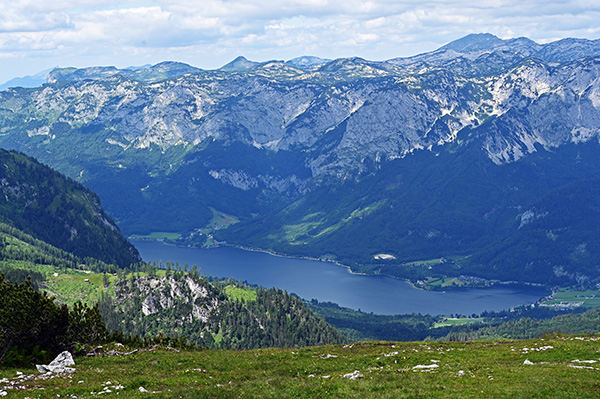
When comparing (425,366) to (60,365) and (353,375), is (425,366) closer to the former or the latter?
(353,375)

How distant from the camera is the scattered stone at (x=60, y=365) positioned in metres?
62.9

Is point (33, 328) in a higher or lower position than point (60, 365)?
higher

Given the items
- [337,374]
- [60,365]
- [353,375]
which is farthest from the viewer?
[60,365]

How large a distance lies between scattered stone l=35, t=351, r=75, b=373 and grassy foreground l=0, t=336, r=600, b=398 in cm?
103

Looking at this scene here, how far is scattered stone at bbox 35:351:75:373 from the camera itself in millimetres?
62875

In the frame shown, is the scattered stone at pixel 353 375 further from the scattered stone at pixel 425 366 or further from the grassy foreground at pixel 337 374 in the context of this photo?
the scattered stone at pixel 425 366

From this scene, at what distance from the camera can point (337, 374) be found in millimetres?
63719

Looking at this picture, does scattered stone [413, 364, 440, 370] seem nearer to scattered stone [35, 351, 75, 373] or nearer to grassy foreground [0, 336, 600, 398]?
grassy foreground [0, 336, 600, 398]

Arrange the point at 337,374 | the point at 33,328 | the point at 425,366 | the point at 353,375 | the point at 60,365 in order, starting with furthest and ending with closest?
the point at 33,328
the point at 425,366
the point at 60,365
the point at 337,374
the point at 353,375

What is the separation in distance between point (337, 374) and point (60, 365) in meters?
28.9

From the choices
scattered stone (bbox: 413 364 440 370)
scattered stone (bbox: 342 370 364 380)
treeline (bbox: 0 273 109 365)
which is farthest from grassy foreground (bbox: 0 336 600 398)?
treeline (bbox: 0 273 109 365)

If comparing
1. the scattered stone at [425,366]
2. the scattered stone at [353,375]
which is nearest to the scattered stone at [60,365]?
the scattered stone at [353,375]

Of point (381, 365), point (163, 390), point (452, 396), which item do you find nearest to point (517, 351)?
point (381, 365)

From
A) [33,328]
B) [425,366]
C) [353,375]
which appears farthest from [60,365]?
[425,366]
